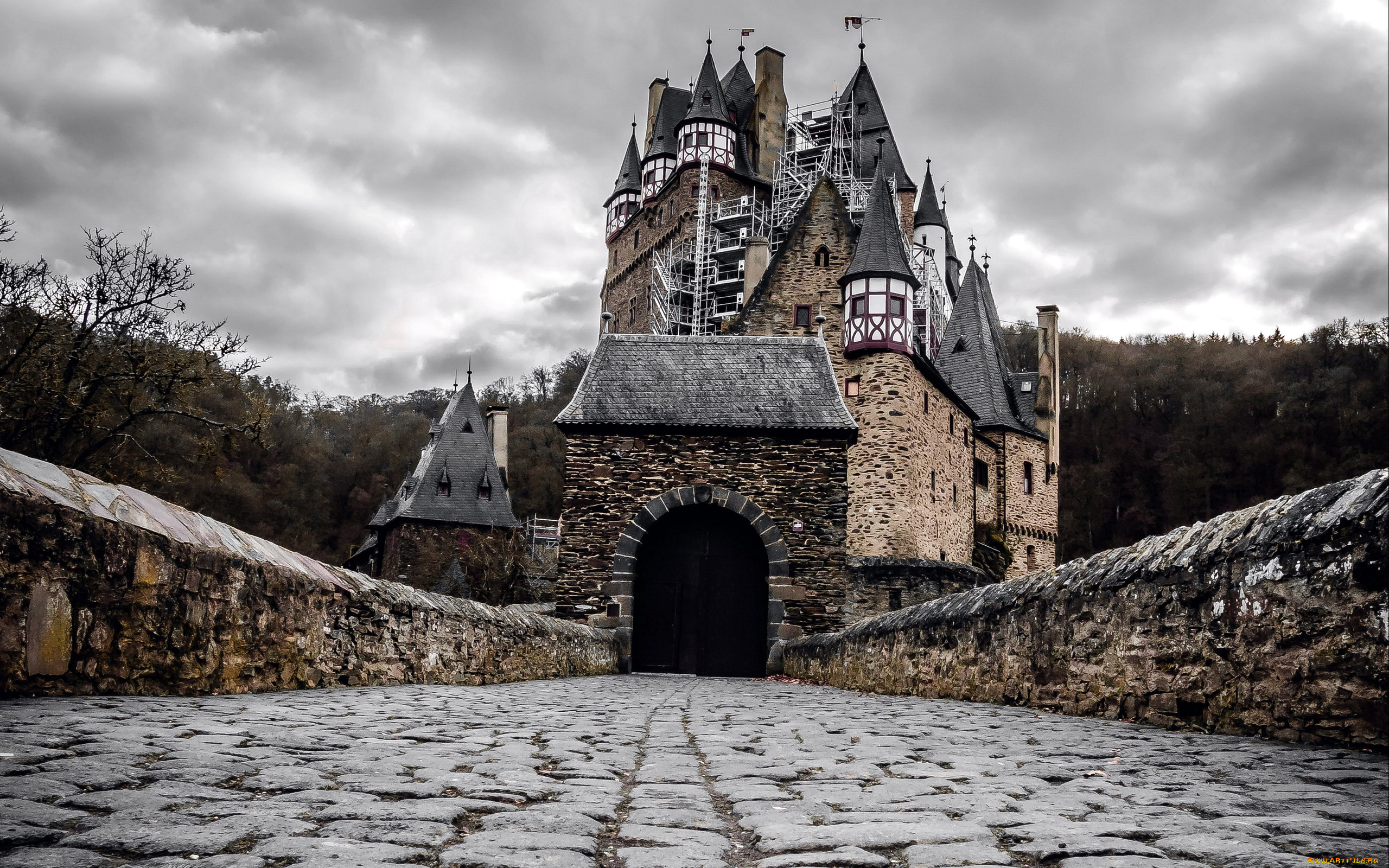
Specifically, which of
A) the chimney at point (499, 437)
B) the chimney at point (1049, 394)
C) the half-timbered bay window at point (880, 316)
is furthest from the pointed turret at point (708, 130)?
the half-timbered bay window at point (880, 316)

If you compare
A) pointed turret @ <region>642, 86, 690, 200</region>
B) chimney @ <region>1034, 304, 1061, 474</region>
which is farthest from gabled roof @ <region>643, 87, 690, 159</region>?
chimney @ <region>1034, 304, 1061, 474</region>

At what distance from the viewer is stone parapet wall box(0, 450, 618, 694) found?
4.21 m

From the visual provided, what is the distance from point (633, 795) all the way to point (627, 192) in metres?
61.6

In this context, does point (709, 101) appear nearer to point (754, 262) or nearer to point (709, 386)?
point (754, 262)

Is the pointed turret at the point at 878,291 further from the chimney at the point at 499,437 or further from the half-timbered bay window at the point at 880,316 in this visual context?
the chimney at the point at 499,437

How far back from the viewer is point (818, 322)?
24750 mm

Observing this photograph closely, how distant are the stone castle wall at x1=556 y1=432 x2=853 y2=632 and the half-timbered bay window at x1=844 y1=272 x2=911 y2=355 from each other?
488 inches

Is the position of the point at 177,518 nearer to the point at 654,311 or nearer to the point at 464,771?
the point at 464,771

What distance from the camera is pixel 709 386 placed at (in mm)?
20922

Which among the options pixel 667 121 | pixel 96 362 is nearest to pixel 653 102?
pixel 667 121

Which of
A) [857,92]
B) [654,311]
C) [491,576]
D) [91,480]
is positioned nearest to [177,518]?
[91,480]

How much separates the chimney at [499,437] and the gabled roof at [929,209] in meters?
22.2

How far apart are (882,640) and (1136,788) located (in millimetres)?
6925

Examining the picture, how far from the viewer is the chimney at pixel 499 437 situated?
49.8m
